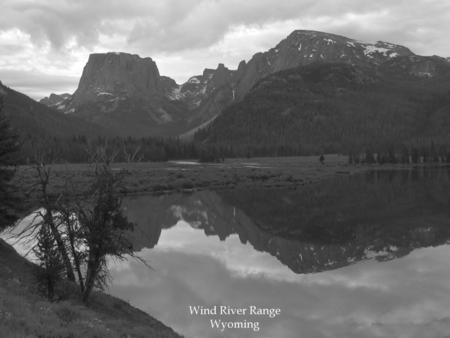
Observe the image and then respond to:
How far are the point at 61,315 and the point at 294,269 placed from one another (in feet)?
71.9

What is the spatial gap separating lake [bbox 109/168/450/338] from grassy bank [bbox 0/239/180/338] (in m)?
2.76

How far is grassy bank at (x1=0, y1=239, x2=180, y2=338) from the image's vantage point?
15.6 meters

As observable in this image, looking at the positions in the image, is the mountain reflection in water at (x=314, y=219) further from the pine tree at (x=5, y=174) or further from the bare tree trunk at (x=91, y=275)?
the bare tree trunk at (x=91, y=275)

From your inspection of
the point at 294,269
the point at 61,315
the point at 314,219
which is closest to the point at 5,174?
the point at 61,315

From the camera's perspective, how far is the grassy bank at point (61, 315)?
1559cm

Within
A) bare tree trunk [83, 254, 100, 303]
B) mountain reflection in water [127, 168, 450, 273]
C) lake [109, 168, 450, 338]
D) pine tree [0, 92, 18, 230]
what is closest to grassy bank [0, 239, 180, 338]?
bare tree trunk [83, 254, 100, 303]

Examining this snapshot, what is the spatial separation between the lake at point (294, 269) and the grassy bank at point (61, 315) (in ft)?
9.06

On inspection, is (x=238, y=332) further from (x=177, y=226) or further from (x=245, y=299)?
(x=177, y=226)

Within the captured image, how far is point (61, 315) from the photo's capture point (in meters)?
18.8

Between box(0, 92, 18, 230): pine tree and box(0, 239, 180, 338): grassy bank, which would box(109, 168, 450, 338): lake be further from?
box(0, 92, 18, 230): pine tree

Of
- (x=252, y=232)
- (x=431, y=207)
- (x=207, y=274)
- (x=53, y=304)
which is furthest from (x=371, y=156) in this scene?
(x=53, y=304)

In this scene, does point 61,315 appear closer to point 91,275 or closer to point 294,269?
point 91,275

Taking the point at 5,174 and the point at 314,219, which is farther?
the point at 314,219

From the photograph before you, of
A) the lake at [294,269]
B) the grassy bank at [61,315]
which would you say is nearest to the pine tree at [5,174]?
the grassy bank at [61,315]
